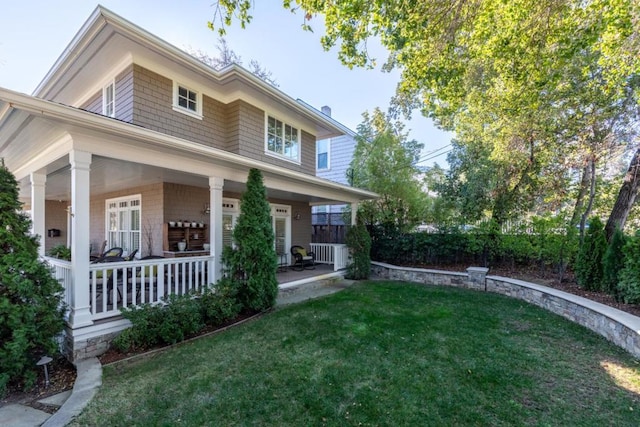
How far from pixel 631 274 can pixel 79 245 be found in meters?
8.58

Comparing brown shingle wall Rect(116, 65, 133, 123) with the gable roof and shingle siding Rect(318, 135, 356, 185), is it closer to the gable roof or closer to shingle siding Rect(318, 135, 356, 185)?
the gable roof

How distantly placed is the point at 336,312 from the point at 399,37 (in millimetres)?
5120

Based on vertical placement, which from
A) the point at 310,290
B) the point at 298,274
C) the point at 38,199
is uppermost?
the point at 38,199

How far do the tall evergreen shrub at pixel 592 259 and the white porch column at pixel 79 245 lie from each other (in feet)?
29.9


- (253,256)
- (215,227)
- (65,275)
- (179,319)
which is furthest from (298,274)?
(65,275)

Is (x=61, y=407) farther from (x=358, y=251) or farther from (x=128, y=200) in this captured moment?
(x=358, y=251)

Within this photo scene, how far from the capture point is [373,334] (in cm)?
472

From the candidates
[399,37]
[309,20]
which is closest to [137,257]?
[309,20]

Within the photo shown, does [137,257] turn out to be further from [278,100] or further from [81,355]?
[278,100]

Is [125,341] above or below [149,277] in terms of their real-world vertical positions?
below

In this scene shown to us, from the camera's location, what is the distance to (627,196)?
23.0 ft

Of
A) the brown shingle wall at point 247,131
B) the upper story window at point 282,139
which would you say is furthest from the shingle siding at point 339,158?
the brown shingle wall at point 247,131

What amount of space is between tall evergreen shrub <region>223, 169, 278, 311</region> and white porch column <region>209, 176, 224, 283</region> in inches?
6.7

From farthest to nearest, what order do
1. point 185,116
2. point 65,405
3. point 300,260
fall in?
point 300,260 → point 185,116 → point 65,405
